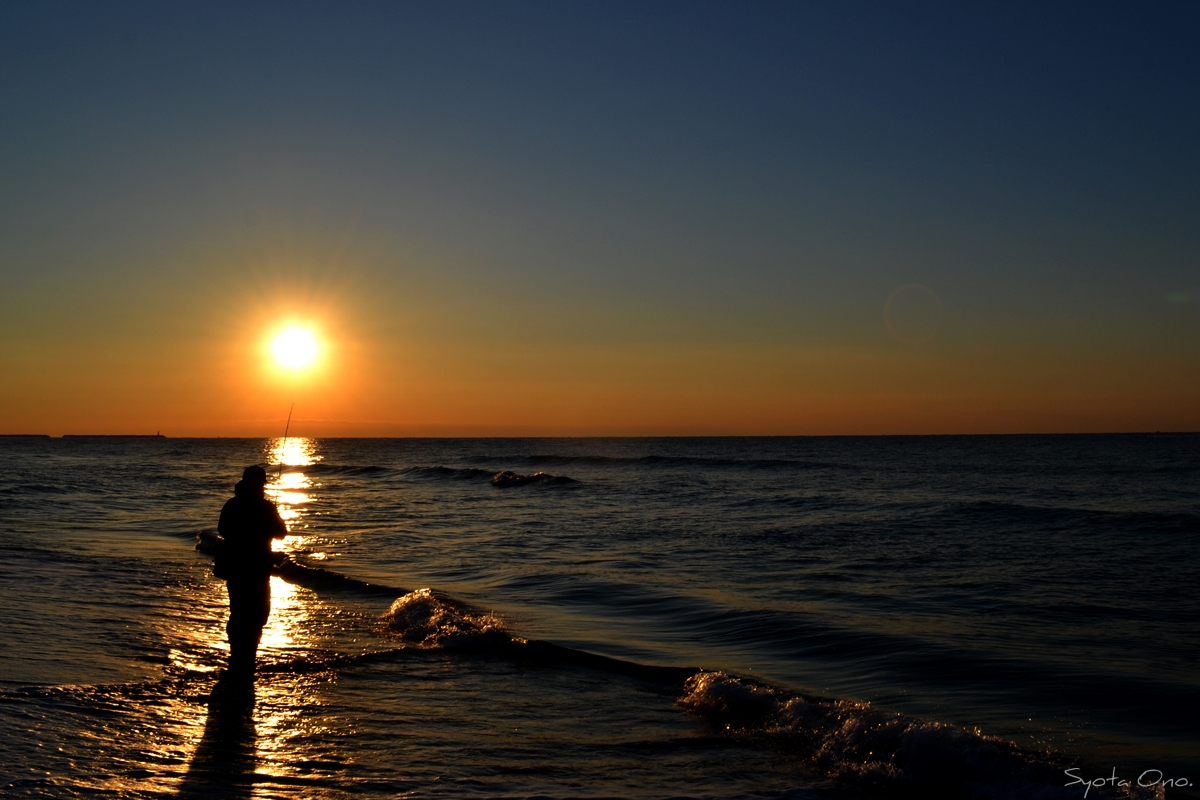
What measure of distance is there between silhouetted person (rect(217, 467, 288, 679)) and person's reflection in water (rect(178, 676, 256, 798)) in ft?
1.08

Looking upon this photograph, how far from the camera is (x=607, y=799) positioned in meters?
5.07

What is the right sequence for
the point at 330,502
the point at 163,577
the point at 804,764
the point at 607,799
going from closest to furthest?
the point at 607,799 → the point at 804,764 → the point at 163,577 → the point at 330,502

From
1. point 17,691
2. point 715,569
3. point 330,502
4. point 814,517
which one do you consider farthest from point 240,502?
point 330,502

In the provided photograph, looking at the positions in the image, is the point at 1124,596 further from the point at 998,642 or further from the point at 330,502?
the point at 330,502

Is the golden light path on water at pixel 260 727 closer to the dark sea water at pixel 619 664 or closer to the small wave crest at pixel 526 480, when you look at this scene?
the dark sea water at pixel 619 664

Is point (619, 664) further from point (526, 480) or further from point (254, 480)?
point (526, 480)

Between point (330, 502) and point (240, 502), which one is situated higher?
point (240, 502)

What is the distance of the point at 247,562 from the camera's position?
292 inches

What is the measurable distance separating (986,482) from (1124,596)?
28.5 meters
